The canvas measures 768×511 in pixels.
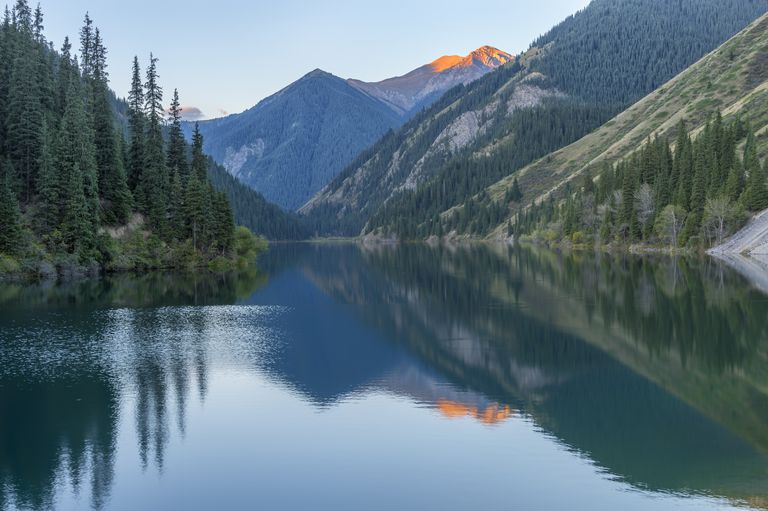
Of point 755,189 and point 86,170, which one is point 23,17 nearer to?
point 86,170

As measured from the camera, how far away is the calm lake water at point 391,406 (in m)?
24.5

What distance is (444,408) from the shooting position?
35.2 meters

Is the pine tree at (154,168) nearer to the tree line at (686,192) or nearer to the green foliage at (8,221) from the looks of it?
the green foliage at (8,221)

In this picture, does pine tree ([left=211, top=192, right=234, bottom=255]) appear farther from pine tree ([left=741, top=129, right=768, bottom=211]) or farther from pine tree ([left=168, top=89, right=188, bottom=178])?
pine tree ([left=741, top=129, right=768, bottom=211])

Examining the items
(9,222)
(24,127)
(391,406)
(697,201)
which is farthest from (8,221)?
(697,201)

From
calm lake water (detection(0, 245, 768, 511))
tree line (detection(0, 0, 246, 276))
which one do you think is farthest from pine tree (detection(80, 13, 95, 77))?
calm lake water (detection(0, 245, 768, 511))

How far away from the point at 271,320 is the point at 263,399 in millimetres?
29606

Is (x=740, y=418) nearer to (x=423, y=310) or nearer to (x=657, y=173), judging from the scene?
(x=423, y=310)

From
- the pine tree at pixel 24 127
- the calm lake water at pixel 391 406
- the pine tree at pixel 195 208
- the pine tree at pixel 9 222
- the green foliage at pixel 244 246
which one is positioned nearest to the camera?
the calm lake water at pixel 391 406

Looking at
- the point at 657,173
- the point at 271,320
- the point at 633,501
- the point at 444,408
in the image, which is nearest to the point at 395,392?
the point at 444,408

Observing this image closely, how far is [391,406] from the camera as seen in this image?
35.7m

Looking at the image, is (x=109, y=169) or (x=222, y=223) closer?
(x=109, y=169)

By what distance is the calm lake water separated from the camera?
24.5 meters

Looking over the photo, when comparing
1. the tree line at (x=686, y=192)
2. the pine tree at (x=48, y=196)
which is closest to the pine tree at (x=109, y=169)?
the pine tree at (x=48, y=196)
